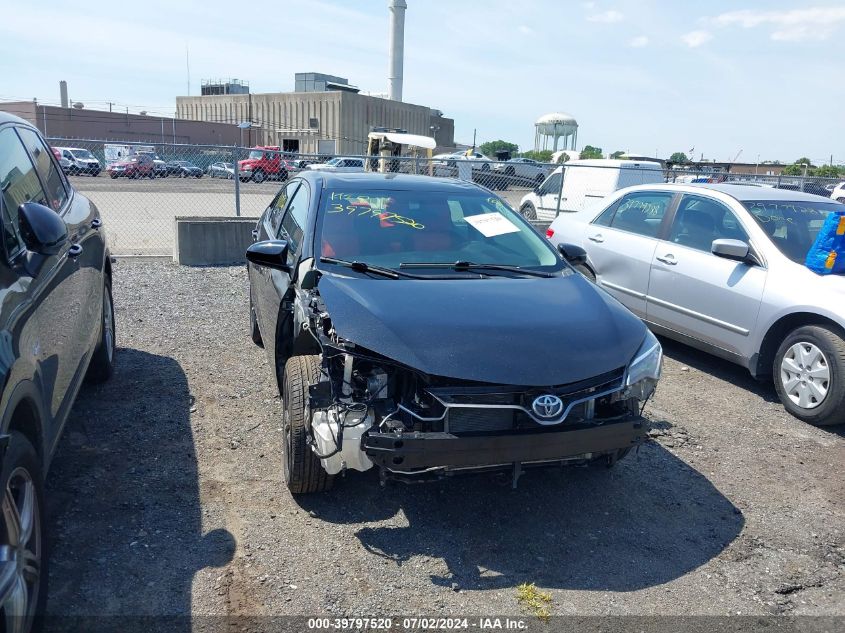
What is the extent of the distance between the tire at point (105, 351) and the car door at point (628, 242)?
458cm

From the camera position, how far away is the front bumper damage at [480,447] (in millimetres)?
3021

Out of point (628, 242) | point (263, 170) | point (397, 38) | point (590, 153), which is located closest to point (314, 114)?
point (397, 38)

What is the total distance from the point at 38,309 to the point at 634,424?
8.94ft

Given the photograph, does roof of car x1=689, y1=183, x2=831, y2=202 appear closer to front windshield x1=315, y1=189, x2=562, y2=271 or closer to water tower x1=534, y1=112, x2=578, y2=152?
front windshield x1=315, y1=189, x2=562, y2=271

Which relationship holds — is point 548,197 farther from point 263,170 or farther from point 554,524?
point 554,524

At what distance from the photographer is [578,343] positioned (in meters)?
3.40

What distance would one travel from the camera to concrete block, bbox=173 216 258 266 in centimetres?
1006

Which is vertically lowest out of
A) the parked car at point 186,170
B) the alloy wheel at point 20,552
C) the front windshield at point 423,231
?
the alloy wheel at point 20,552

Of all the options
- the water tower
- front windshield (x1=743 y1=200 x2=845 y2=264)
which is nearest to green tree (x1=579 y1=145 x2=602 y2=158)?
the water tower

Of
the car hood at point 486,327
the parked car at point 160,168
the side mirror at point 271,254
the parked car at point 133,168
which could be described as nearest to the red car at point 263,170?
the parked car at point 160,168

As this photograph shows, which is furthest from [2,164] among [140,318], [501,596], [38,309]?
[140,318]

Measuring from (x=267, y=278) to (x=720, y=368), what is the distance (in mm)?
4231

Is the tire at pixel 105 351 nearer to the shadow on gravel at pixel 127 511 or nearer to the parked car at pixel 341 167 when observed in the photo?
the shadow on gravel at pixel 127 511

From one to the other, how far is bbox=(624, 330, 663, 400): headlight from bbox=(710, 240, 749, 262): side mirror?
7.85 ft
